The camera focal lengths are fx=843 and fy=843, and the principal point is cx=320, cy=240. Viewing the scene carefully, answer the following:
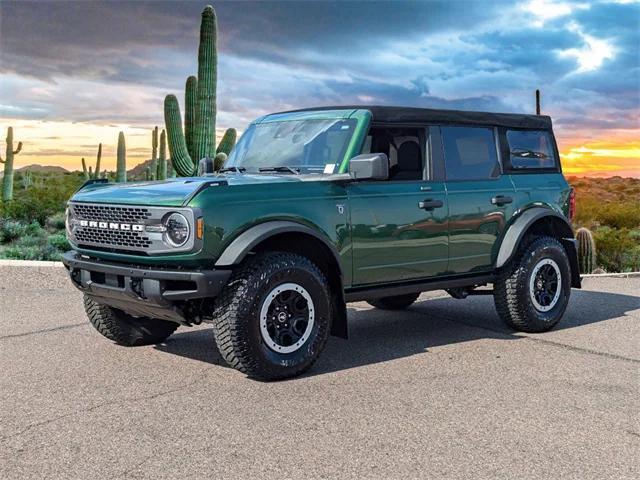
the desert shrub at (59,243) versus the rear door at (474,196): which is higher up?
the rear door at (474,196)

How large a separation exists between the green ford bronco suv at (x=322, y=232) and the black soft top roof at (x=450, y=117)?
20mm

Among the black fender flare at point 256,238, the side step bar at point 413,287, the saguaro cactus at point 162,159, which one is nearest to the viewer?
the black fender flare at point 256,238

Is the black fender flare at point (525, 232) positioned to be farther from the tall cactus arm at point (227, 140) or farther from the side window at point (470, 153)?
the tall cactus arm at point (227, 140)

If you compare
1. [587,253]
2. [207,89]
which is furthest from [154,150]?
[587,253]

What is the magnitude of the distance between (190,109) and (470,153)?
39.2 ft

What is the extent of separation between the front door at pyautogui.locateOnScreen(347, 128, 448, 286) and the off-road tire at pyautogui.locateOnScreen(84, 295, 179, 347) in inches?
77.3

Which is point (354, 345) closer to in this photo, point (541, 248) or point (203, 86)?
point (541, 248)

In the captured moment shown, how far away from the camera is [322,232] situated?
21.7ft

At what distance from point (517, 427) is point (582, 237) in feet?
41.4

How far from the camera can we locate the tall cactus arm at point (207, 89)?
59.4ft

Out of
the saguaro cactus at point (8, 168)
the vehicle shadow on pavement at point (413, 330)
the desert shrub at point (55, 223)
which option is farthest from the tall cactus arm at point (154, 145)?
the vehicle shadow on pavement at point (413, 330)

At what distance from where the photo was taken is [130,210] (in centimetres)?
639

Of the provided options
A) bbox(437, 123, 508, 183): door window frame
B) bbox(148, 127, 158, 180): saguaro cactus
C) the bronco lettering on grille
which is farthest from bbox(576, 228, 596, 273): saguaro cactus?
bbox(148, 127, 158, 180): saguaro cactus

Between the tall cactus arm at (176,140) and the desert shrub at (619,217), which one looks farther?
the desert shrub at (619,217)
